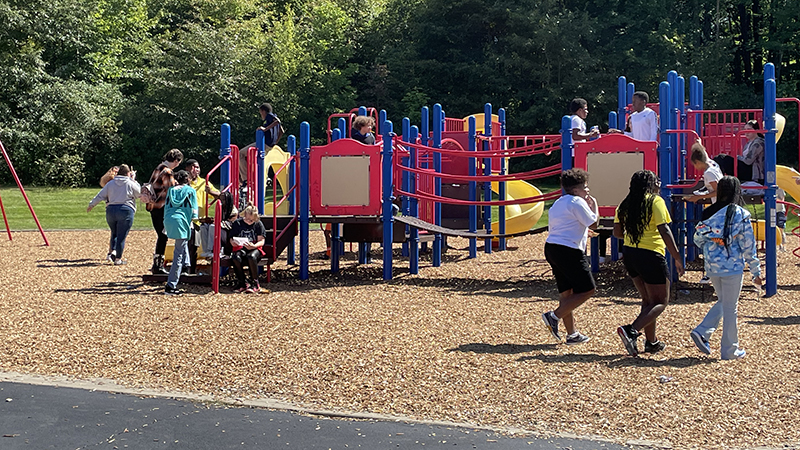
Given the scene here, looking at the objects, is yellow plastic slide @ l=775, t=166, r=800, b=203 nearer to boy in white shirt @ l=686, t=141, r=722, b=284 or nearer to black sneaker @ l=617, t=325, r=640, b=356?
boy in white shirt @ l=686, t=141, r=722, b=284

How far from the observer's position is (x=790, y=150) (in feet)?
111

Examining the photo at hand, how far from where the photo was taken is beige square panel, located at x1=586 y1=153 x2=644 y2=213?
11.2 meters

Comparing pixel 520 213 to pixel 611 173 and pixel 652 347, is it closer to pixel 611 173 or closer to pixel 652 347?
pixel 611 173

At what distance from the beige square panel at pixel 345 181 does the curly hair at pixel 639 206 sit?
539cm

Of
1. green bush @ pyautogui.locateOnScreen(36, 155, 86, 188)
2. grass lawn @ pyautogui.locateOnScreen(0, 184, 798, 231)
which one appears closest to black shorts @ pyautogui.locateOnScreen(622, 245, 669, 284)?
grass lawn @ pyautogui.locateOnScreen(0, 184, 798, 231)

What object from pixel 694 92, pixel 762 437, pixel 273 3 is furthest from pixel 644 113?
pixel 273 3

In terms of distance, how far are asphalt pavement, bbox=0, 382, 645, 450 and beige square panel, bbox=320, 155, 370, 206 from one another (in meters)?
6.16

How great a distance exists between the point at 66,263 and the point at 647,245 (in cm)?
968

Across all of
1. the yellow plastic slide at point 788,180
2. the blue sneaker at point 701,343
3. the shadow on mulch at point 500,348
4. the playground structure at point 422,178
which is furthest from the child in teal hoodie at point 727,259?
the yellow plastic slide at point 788,180

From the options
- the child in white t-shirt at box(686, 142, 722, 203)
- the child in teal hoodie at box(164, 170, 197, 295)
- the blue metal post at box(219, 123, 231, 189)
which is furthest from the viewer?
the blue metal post at box(219, 123, 231, 189)

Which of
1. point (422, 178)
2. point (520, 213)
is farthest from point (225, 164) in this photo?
point (520, 213)

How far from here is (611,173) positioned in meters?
11.3

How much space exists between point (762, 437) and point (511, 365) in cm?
205

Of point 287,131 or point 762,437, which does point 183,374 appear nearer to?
point 762,437
